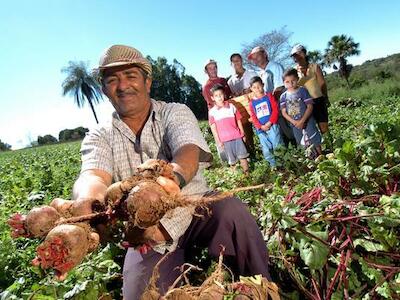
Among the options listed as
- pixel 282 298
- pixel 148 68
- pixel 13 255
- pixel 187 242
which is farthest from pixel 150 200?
pixel 13 255

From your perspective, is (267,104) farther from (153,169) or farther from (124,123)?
(153,169)

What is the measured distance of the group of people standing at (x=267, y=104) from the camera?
5.26m

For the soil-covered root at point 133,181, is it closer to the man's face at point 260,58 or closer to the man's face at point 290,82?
the man's face at point 290,82

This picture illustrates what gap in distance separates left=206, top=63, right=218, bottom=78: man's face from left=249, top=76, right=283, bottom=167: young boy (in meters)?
0.91

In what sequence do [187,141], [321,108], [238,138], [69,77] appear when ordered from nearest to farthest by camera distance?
[187,141] → [321,108] → [238,138] → [69,77]

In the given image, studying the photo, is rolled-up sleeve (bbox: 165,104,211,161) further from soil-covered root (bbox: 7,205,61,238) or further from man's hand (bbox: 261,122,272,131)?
man's hand (bbox: 261,122,272,131)

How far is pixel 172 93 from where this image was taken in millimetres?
52594

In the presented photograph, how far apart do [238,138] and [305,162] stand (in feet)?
5.84

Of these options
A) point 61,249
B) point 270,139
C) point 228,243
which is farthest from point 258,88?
point 61,249

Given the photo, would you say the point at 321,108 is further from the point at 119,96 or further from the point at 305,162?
the point at 119,96

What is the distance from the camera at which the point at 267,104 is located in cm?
554

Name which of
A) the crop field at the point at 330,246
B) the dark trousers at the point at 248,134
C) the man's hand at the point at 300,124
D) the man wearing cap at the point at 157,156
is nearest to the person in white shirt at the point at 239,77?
the dark trousers at the point at 248,134

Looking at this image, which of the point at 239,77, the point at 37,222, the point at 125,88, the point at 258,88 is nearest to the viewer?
the point at 37,222

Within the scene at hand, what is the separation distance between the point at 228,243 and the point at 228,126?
417 cm
